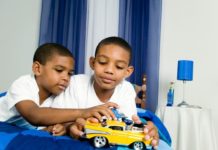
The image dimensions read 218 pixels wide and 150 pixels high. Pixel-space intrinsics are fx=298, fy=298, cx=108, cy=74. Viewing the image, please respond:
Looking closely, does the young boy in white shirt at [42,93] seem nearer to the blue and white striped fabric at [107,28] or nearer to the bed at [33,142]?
the bed at [33,142]

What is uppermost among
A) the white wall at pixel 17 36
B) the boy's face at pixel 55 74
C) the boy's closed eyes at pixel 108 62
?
the white wall at pixel 17 36

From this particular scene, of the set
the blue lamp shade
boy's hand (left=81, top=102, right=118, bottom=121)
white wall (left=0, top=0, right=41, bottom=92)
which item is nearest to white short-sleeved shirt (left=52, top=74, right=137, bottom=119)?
boy's hand (left=81, top=102, right=118, bottom=121)

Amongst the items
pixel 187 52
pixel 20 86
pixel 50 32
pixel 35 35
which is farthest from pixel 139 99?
pixel 20 86

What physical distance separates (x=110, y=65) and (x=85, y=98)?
0.66 ft

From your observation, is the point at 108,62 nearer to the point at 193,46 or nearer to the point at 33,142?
the point at 33,142

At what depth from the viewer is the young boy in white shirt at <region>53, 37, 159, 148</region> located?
4.10ft

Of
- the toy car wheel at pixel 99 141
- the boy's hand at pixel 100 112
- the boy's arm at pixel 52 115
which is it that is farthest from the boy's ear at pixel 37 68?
the toy car wheel at pixel 99 141

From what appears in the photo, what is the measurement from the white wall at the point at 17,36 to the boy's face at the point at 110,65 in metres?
2.06

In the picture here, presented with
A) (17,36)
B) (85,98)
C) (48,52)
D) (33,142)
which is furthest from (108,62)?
(17,36)

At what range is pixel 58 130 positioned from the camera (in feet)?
3.76

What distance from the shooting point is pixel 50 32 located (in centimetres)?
302

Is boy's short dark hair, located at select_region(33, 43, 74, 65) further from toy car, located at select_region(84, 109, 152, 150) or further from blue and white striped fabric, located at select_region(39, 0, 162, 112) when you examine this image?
blue and white striped fabric, located at select_region(39, 0, 162, 112)

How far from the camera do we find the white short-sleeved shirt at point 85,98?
51.8 inches

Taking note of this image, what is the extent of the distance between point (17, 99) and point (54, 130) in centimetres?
20
